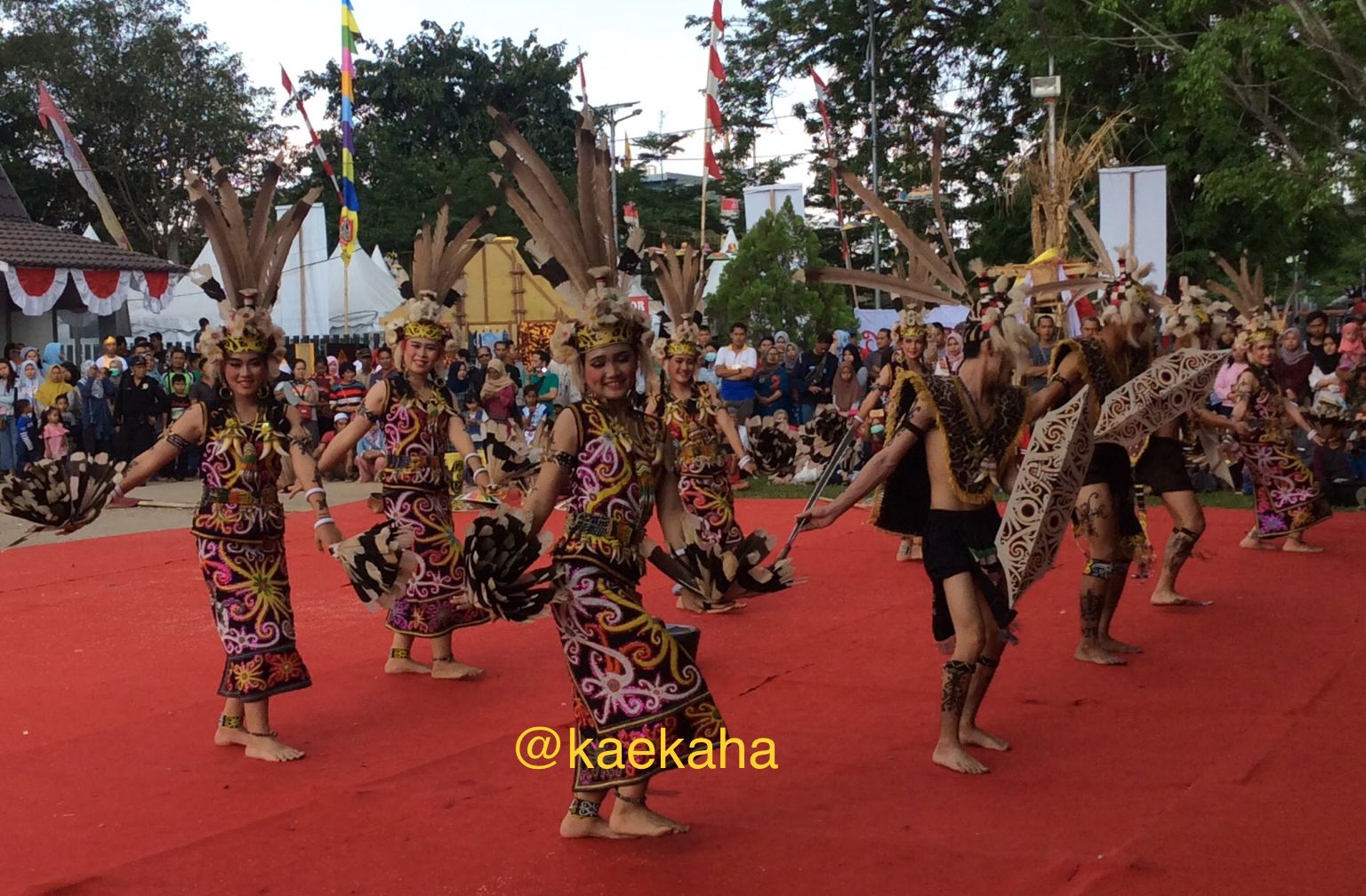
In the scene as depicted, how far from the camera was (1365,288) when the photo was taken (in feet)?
111

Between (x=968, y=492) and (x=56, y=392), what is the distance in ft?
46.4

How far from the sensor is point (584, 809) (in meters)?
4.33

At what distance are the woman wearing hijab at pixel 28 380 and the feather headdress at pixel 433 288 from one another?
35.5 ft

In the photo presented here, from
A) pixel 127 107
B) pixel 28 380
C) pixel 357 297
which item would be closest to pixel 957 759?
pixel 28 380

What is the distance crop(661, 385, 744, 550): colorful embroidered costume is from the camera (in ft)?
27.7

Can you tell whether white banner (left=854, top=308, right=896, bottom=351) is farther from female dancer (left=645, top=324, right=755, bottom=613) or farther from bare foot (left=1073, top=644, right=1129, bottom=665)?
bare foot (left=1073, top=644, right=1129, bottom=665)

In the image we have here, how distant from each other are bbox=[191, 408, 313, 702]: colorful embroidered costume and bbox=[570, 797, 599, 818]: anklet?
5.65 feet

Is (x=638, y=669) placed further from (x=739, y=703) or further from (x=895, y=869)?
(x=739, y=703)

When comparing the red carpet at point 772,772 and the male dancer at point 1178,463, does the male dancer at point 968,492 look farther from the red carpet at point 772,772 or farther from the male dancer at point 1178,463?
the male dancer at point 1178,463

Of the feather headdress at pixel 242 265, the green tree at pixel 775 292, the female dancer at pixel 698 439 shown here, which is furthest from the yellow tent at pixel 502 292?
the feather headdress at pixel 242 265

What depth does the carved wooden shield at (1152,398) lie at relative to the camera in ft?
20.0

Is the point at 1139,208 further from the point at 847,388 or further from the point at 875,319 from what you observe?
the point at 875,319

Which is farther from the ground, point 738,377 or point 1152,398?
point 1152,398

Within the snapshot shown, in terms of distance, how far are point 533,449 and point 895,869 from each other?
7.63ft
